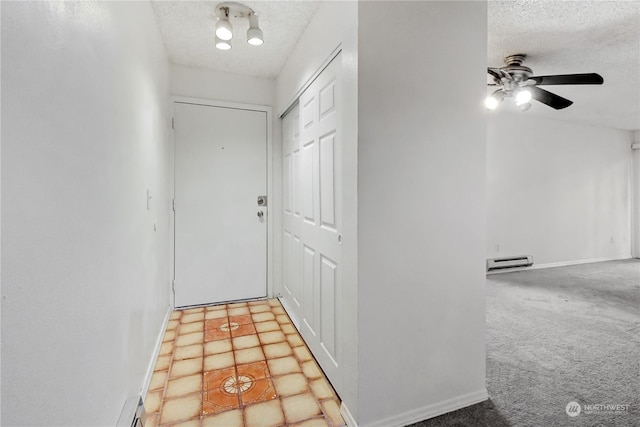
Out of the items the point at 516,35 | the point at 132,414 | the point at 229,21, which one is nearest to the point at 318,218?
the point at 132,414

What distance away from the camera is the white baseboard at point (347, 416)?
4.76 ft

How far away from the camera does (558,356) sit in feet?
7.00

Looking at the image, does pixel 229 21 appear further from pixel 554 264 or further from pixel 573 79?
pixel 554 264

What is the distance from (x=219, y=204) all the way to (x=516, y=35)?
299 cm

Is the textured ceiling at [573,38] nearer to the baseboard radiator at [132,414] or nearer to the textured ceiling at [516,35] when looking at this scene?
the textured ceiling at [516,35]

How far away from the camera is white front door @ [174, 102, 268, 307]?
9.78 feet

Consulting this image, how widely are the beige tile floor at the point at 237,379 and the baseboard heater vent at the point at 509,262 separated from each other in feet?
11.2

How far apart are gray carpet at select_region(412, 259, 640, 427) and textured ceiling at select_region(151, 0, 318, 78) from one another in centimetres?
259

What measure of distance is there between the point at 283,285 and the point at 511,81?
2944 millimetres

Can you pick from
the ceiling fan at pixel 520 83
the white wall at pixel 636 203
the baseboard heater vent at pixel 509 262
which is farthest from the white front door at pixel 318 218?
the white wall at pixel 636 203

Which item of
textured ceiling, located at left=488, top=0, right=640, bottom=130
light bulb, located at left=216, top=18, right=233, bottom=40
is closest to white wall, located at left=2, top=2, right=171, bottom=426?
light bulb, located at left=216, top=18, right=233, bottom=40

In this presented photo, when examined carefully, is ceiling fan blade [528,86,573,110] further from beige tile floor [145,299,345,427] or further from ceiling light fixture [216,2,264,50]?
beige tile floor [145,299,345,427]

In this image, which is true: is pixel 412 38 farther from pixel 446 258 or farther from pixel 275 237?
pixel 275 237

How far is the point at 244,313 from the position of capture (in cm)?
289
